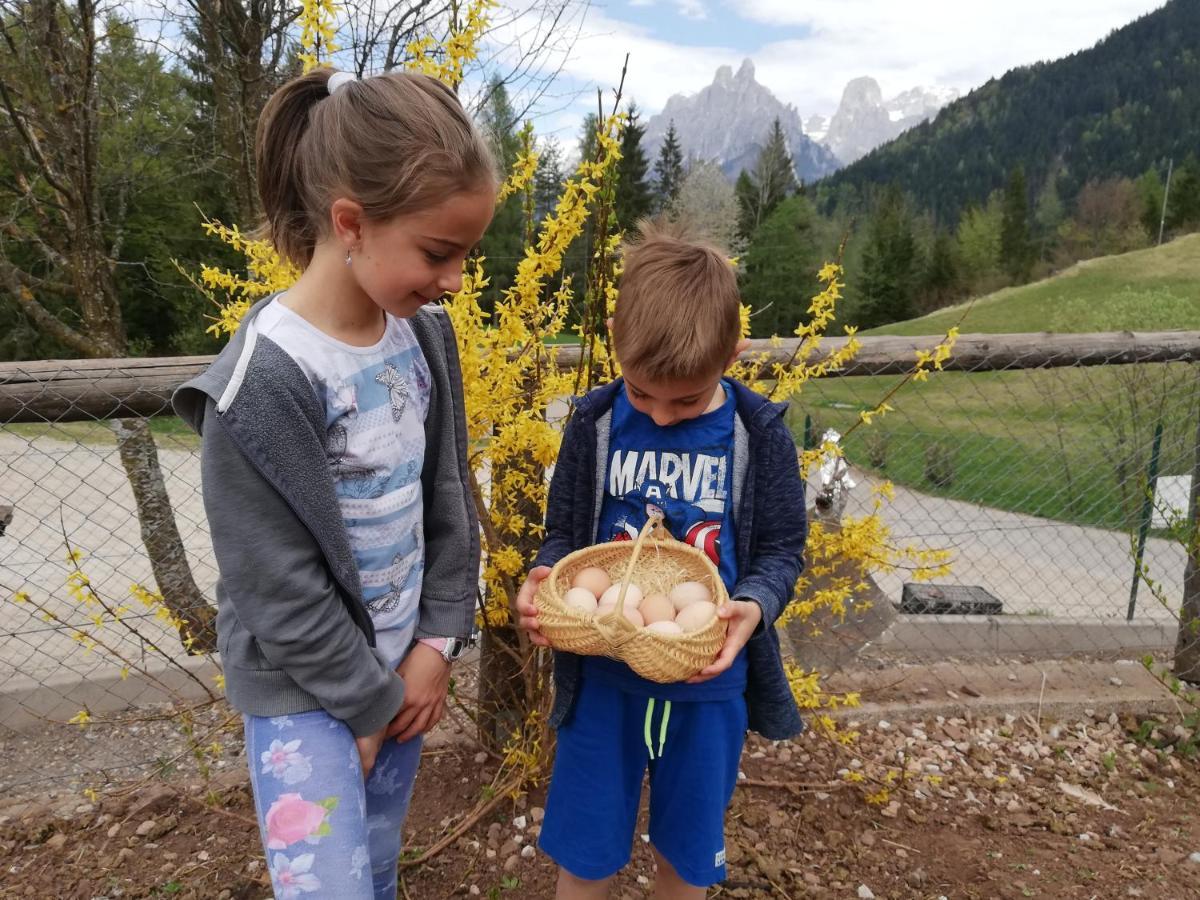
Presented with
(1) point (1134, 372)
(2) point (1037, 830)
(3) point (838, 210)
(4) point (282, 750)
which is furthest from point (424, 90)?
(3) point (838, 210)

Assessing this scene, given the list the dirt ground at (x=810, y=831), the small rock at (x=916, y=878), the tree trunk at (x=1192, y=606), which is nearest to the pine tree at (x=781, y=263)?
the tree trunk at (x=1192, y=606)

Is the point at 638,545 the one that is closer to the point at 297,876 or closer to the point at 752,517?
the point at 752,517

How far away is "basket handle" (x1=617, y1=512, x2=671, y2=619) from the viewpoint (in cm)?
136

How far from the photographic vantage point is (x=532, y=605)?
1536 millimetres

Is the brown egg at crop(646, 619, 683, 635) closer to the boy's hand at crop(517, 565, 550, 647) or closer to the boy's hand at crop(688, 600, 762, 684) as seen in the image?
the boy's hand at crop(688, 600, 762, 684)

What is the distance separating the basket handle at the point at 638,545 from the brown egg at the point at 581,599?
56 millimetres

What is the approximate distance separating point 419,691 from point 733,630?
22.8 inches

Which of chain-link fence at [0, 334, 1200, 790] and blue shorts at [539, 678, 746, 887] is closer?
blue shorts at [539, 678, 746, 887]

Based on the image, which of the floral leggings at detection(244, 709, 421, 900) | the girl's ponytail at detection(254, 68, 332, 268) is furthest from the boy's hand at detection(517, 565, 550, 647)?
the girl's ponytail at detection(254, 68, 332, 268)

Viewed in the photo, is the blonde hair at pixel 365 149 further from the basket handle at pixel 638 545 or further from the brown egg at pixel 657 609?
the brown egg at pixel 657 609

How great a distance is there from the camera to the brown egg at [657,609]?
5.01 ft

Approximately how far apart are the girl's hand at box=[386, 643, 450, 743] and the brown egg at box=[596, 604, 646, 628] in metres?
0.31

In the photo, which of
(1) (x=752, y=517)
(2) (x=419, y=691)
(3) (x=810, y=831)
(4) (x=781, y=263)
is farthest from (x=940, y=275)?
(2) (x=419, y=691)

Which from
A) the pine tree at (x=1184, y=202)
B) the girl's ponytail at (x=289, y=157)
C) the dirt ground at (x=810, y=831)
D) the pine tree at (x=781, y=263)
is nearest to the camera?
the girl's ponytail at (x=289, y=157)
